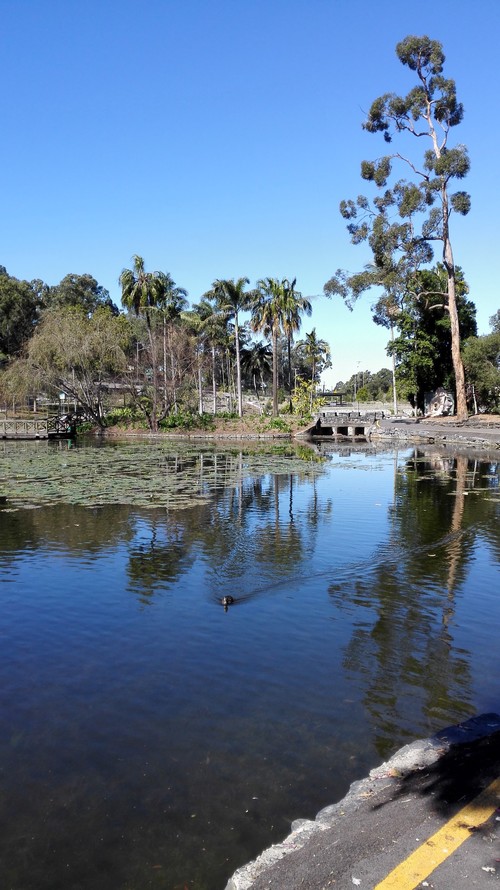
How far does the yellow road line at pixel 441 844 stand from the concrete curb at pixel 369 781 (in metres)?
0.68

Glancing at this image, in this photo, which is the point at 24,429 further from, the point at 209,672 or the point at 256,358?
the point at 209,672

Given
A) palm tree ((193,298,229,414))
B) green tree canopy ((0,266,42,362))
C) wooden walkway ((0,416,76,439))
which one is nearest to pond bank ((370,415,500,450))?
palm tree ((193,298,229,414))

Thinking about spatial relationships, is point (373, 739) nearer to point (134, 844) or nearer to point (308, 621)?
point (134, 844)

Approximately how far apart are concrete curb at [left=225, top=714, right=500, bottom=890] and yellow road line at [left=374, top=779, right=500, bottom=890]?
68cm

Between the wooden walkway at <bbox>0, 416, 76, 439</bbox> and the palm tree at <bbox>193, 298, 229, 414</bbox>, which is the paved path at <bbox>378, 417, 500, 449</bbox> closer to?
the palm tree at <bbox>193, 298, 229, 414</bbox>

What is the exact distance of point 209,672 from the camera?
6797 mm

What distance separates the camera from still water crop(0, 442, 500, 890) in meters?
4.34

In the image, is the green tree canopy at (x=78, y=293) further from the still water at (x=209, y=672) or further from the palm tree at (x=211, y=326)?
the still water at (x=209, y=672)

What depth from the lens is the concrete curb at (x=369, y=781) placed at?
3.54 m

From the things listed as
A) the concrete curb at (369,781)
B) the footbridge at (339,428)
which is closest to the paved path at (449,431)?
the footbridge at (339,428)

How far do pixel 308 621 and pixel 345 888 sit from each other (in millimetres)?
5164

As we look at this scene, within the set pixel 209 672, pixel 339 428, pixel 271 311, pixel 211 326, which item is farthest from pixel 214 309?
pixel 209 672

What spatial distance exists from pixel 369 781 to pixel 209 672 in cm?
263

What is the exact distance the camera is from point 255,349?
8012 centimetres
